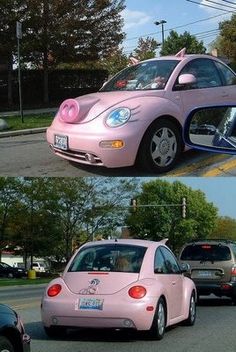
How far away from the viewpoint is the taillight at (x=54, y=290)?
7449 millimetres

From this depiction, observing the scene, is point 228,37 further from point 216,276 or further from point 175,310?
point 216,276

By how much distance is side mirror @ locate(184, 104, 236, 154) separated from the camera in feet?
18.2

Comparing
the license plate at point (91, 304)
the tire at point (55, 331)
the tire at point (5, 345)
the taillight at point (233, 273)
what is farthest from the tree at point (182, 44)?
the taillight at point (233, 273)

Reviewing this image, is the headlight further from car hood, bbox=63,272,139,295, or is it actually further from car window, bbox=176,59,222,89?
car hood, bbox=63,272,139,295

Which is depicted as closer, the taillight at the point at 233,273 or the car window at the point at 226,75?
the car window at the point at 226,75

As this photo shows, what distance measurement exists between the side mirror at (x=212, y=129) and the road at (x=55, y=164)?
29.8 inches

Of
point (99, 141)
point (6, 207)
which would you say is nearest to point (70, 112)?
point (99, 141)

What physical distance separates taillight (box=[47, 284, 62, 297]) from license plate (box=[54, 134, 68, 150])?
164 centimetres

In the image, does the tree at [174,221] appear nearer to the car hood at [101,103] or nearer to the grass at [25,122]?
the grass at [25,122]

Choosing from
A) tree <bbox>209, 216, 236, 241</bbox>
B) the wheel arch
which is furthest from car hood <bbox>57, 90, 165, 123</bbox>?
tree <bbox>209, 216, 236, 241</bbox>

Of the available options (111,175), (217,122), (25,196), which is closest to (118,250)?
(111,175)

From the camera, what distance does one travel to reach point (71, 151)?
25.9 feet

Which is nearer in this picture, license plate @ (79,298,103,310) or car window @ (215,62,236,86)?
license plate @ (79,298,103,310)

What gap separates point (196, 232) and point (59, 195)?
26.5 metres
